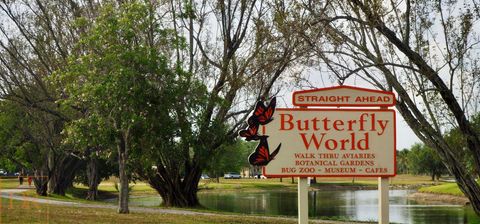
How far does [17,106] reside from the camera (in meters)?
41.5

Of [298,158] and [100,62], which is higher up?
[100,62]

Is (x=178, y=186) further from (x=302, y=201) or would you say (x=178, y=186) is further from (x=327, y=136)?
(x=327, y=136)

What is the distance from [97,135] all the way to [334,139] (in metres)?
10.8

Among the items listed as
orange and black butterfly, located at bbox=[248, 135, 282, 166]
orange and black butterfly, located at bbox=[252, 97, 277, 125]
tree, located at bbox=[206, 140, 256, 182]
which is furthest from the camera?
tree, located at bbox=[206, 140, 256, 182]

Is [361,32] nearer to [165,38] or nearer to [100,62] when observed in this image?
[165,38]

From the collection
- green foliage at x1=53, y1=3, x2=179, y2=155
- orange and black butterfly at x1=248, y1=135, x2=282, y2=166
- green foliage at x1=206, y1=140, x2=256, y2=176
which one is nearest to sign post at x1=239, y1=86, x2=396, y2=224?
orange and black butterfly at x1=248, y1=135, x2=282, y2=166

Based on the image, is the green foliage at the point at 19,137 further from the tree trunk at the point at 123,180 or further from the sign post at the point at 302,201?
the sign post at the point at 302,201

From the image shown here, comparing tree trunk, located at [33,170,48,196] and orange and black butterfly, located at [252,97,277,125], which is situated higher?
orange and black butterfly, located at [252,97,277,125]

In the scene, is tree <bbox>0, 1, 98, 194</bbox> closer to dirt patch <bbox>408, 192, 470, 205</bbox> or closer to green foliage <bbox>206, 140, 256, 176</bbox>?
green foliage <bbox>206, 140, 256, 176</bbox>

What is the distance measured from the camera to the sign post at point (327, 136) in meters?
11.9

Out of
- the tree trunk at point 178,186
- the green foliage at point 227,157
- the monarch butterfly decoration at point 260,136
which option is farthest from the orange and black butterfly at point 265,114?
the tree trunk at point 178,186

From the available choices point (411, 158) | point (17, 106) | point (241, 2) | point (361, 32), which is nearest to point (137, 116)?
point (361, 32)

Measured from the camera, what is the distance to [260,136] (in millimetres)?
11828

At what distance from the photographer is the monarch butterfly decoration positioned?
→ 38.5 ft
